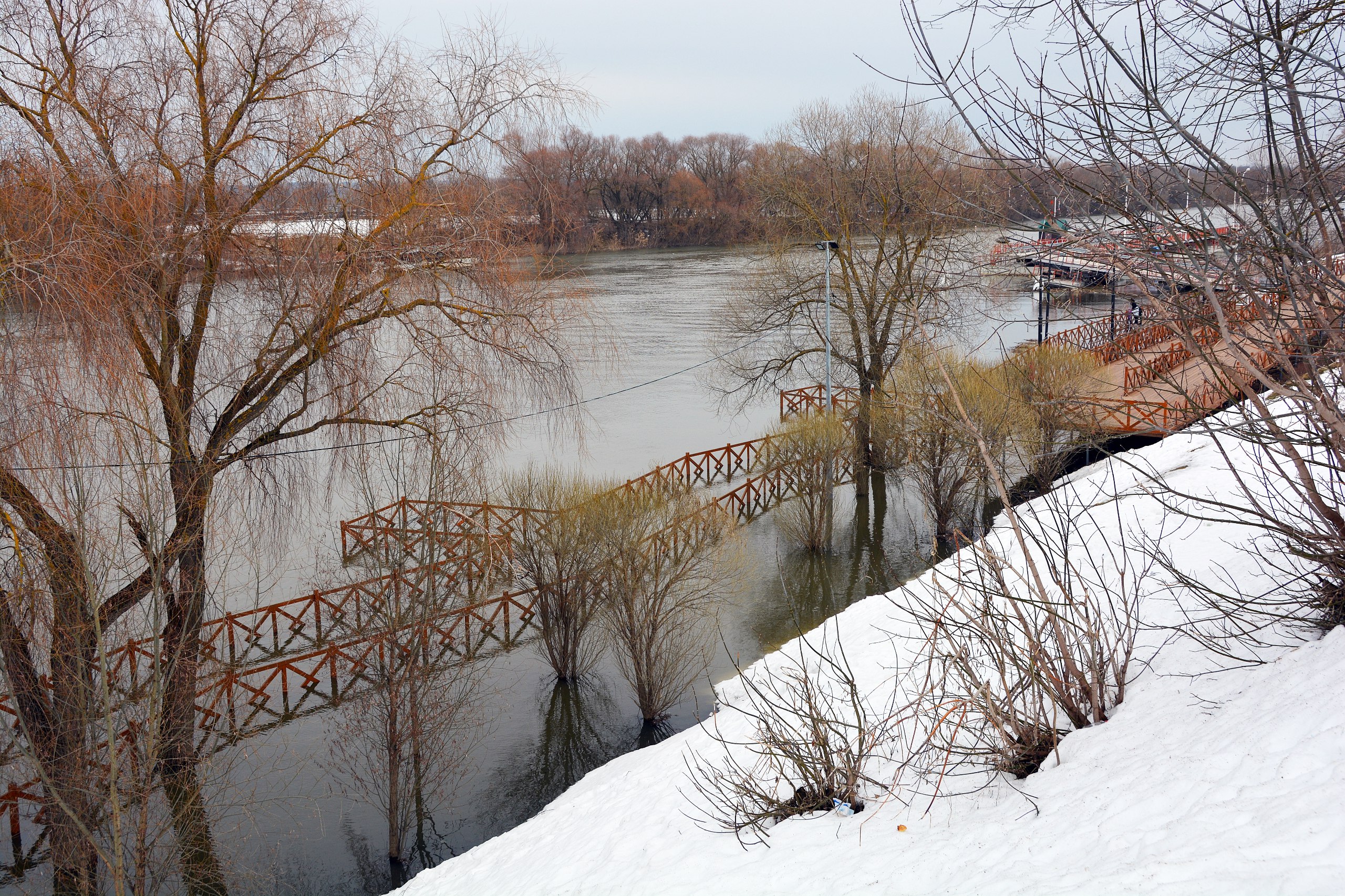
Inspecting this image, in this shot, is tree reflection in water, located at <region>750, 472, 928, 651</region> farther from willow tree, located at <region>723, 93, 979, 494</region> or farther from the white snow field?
the white snow field

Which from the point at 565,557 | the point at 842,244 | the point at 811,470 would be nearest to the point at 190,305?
the point at 565,557

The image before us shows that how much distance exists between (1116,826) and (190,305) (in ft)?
24.5

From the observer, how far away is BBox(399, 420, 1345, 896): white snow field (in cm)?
336

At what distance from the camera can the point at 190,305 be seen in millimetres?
7645

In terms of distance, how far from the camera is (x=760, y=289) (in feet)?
69.8

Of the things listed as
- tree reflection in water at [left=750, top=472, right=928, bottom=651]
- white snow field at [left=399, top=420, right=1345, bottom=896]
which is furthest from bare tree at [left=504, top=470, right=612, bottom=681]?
white snow field at [left=399, top=420, right=1345, bottom=896]

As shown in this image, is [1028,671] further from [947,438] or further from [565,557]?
[947,438]

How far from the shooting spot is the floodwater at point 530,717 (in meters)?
8.92

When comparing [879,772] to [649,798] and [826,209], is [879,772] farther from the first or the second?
[826,209]

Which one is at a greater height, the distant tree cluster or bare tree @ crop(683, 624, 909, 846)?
the distant tree cluster

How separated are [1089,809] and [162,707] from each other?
21.5 ft

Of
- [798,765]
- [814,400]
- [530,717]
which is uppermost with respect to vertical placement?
[798,765]

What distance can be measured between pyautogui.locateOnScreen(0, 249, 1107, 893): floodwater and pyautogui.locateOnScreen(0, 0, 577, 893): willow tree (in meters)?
1.08

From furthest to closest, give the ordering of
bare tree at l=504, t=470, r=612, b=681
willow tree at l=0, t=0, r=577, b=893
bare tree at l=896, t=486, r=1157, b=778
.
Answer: bare tree at l=504, t=470, r=612, b=681 < willow tree at l=0, t=0, r=577, b=893 < bare tree at l=896, t=486, r=1157, b=778
